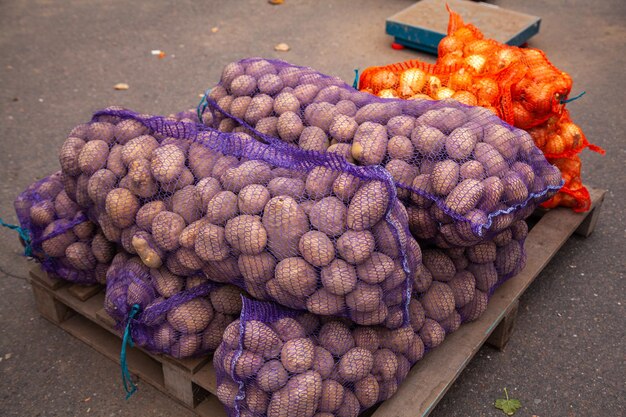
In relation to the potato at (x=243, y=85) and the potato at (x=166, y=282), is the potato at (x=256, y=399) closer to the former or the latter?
the potato at (x=166, y=282)

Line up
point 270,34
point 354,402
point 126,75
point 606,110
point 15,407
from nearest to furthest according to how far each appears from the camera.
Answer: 1. point 354,402
2. point 15,407
3. point 606,110
4. point 126,75
5. point 270,34

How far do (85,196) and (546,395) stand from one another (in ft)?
7.76

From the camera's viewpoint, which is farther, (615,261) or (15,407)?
(615,261)

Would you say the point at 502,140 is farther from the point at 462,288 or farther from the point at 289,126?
the point at 289,126

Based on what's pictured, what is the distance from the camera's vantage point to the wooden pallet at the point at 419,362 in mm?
2924

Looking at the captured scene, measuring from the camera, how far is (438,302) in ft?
9.86

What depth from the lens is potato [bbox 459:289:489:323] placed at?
10.4ft

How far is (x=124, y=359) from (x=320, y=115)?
55.5 inches

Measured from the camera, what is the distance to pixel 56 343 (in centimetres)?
357

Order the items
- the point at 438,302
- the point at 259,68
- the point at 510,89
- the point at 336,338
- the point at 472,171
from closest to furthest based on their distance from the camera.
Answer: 1. the point at 336,338
2. the point at 472,171
3. the point at 438,302
4. the point at 259,68
5. the point at 510,89

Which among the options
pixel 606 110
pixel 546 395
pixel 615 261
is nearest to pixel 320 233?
pixel 546 395

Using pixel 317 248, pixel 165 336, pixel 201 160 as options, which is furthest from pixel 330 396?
pixel 201 160

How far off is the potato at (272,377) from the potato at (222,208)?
59 cm

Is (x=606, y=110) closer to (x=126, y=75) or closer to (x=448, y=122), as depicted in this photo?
(x=448, y=122)
